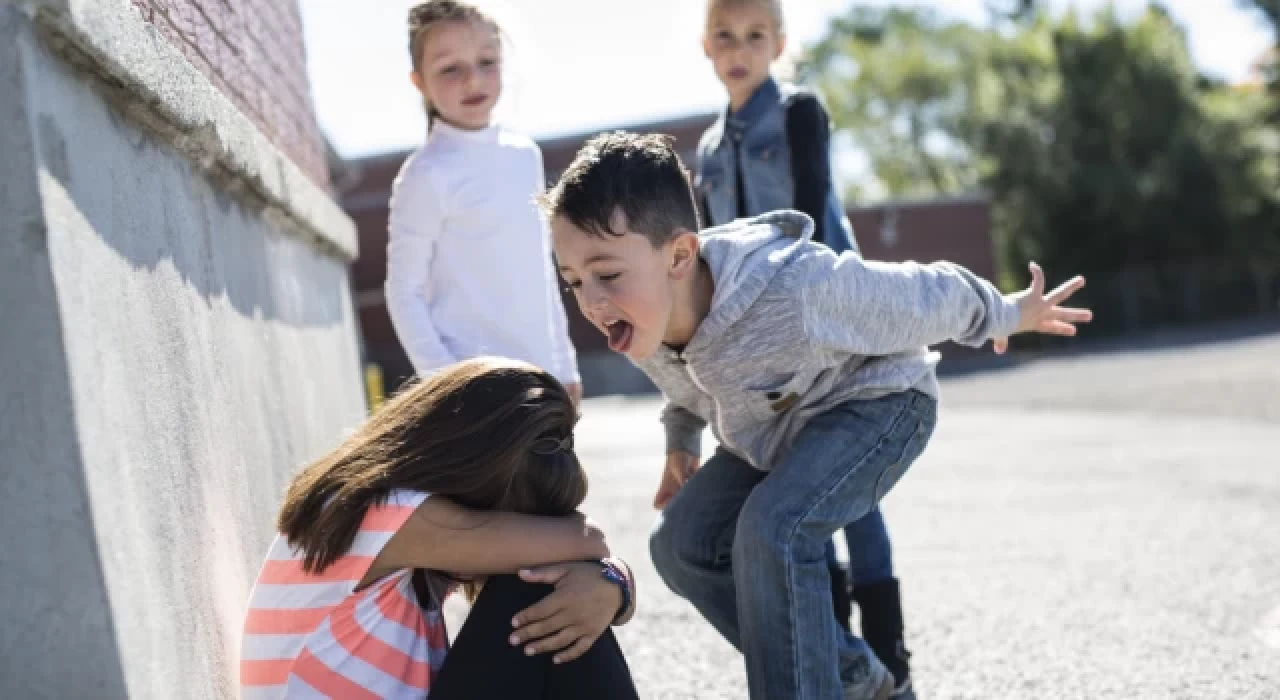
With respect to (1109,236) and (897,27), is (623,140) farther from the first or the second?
(897,27)

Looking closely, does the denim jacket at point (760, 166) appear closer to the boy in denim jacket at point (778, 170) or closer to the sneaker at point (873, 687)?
the boy in denim jacket at point (778, 170)

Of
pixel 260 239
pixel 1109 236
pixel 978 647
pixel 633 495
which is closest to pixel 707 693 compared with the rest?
pixel 978 647

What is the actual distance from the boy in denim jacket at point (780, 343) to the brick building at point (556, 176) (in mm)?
24611

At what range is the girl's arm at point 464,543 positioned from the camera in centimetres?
259

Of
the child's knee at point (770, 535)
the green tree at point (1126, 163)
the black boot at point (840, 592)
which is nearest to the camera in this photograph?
the child's knee at point (770, 535)

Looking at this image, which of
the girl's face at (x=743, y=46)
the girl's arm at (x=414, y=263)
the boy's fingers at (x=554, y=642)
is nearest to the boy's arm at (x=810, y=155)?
the girl's face at (x=743, y=46)

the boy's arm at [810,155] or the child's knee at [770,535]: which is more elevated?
the boy's arm at [810,155]

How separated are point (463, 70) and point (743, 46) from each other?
32.3 inches

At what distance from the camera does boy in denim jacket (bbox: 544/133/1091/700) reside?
295cm

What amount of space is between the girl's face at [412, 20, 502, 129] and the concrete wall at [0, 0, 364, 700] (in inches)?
35.6

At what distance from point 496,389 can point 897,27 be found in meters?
68.4

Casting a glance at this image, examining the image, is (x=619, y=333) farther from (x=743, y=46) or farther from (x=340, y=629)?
(x=743, y=46)

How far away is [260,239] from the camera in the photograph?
13.2 ft

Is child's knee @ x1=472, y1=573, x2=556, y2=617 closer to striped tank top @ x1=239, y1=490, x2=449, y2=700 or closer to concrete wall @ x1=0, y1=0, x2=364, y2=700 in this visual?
striped tank top @ x1=239, y1=490, x2=449, y2=700
